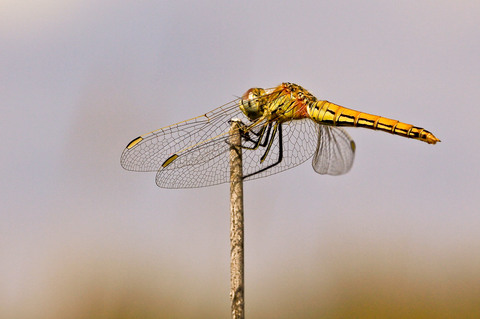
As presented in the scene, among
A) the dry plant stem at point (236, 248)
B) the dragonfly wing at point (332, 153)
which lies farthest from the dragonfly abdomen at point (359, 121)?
the dry plant stem at point (236, 248)

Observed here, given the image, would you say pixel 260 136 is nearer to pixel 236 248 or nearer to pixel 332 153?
pixel 332 153

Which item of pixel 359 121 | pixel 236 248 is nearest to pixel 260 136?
pixel 359 121

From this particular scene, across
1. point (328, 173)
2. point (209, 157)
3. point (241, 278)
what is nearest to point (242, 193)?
point (241, 278)

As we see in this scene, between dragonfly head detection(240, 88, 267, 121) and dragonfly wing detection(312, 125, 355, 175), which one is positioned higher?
dragonfly head detection(240, 88, 267, 121)

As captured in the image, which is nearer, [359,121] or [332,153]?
[359,121]

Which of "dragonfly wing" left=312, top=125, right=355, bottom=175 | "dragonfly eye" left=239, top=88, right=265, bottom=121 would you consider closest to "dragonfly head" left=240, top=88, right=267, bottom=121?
"dragonfly eye" left=239, top=88, right=265, bottom=121

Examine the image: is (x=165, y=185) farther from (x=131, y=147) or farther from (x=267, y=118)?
(x=267, y=118)

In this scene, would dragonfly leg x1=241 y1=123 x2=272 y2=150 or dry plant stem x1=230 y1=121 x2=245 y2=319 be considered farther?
dragonfly leg x1=241 y1=123 x2=272 y2=150

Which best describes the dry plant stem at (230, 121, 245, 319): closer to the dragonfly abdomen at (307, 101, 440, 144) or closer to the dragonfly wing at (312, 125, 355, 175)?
the dragonfly abdomen at (307, 101, 440, 144)
